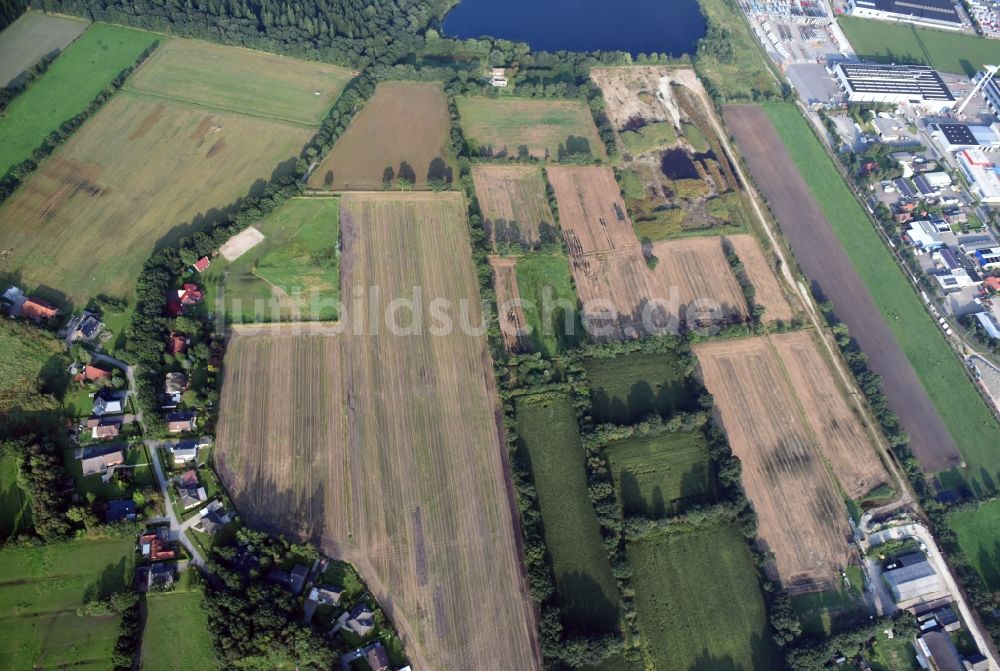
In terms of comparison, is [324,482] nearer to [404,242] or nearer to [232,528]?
[232,528]

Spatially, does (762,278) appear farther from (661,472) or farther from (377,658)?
(377,658)

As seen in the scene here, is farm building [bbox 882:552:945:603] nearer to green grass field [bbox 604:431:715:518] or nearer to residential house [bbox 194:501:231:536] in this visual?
green grass field [bbox 604:431:715:518]

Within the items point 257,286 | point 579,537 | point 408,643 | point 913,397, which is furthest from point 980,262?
point 257,286

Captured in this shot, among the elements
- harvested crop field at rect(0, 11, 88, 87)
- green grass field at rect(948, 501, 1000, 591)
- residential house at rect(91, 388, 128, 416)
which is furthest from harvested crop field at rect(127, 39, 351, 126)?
green grass field at rect(948, 501, 1000, 591)

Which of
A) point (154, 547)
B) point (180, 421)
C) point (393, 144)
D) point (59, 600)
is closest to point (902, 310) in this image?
point (393, 144)

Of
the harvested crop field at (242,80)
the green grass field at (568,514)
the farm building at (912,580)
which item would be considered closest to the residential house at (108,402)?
the green grass field at (568,514)

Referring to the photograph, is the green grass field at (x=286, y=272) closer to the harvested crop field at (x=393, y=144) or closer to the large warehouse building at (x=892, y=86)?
the harvested crop field at (x=393, y=144)
